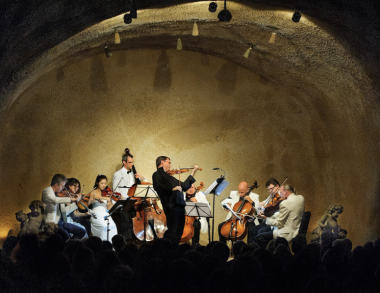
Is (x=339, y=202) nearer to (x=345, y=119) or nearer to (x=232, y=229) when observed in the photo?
(x=345, y=119)

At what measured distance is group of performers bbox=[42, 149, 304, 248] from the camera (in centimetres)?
554

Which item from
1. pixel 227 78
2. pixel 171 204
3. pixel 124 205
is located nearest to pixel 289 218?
pixel 171 204

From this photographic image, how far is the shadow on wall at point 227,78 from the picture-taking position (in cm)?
770

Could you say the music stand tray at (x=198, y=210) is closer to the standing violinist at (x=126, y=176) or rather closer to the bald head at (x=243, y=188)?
the bald head at (x=243, y=188)

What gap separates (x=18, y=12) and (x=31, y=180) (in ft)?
11.6

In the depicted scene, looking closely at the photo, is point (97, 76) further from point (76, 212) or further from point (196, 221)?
point (196, 221)


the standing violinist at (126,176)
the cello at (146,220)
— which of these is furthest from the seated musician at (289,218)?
the standing violinist at (126,176)

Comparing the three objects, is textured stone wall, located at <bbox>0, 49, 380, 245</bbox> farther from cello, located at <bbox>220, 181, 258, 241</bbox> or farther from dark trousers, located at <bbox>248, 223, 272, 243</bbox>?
cello, located at <bbox>220, 181, 258, 241</bbox>

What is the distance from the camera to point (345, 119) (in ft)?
21.9

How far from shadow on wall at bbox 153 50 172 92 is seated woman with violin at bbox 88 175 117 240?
81.6 inches

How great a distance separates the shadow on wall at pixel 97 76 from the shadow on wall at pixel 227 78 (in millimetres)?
1933

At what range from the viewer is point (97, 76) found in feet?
24.0

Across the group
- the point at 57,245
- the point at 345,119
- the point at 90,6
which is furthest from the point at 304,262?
the point at 345,119

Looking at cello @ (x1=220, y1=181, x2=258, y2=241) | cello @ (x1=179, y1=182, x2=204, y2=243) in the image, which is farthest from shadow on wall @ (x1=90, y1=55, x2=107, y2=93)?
cello @ (x1=220, y1=181, x2=258, y2=241)
